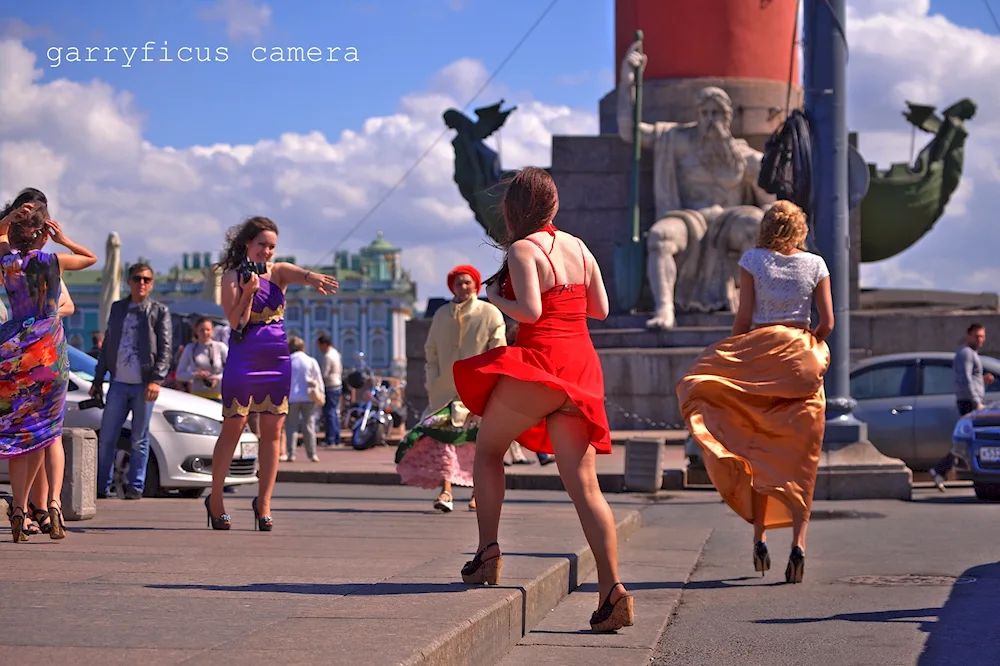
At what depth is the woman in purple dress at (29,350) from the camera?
8.05 meters

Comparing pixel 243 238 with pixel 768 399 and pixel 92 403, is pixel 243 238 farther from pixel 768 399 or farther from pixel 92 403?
pixel 92 403

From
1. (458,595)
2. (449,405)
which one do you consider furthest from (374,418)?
(458,595)

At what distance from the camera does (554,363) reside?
19.9ft

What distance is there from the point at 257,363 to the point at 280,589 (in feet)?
9.54

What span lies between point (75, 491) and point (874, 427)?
28.2 ft

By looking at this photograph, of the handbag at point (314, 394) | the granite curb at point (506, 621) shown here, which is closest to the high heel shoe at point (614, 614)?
the granite curb at point (506, 621)

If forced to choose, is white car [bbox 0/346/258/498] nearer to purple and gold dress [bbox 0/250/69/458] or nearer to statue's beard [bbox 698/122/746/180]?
purple and gold dress [bbox 0/250/69/458]

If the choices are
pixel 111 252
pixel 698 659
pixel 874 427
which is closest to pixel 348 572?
pixel 698 659

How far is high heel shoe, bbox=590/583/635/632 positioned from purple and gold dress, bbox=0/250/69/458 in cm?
328

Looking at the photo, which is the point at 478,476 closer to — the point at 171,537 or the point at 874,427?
the point at 171,537

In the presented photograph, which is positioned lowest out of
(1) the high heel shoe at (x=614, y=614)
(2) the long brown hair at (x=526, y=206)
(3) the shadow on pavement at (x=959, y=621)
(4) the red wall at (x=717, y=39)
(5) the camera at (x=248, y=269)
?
(3) the shadow on pavement at (x=959, y=621)

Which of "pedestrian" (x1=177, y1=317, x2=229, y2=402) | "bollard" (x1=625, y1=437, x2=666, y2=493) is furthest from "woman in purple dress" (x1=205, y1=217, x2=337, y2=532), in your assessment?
"pedestrian" (x1=177, y1=317, x2=229, y2=402)

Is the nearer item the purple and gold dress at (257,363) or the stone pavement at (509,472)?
the purple and gold dress at (257,363)

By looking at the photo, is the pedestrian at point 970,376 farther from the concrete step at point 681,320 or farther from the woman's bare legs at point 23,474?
the woman's bare legs at point 23,474
